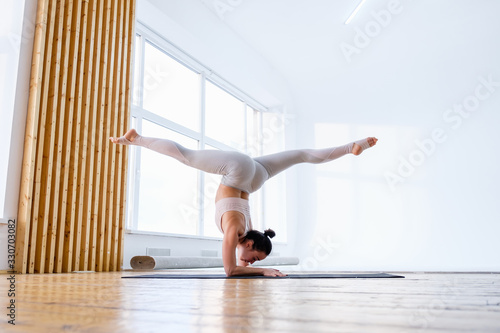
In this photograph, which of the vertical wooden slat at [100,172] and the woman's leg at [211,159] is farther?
the vertical wooden slat at [100,172]

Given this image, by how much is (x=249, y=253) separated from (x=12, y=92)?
2.37 m

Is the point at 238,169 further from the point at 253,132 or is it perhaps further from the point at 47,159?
the point at 253,132

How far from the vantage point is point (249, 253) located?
3.24 m

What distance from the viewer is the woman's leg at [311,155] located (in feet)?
10.4

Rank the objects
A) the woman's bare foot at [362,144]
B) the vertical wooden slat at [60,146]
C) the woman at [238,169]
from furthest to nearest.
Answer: the vertical wooden slat at [60,146] < the woman's bare foot at [362,144] < the woman at [238,169]

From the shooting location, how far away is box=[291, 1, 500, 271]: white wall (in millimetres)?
6738

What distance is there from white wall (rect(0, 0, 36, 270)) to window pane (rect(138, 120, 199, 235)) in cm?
185

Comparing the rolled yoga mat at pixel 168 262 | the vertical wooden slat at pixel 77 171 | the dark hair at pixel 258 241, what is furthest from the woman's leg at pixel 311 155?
the vertical wooden slat at pixel 77 171

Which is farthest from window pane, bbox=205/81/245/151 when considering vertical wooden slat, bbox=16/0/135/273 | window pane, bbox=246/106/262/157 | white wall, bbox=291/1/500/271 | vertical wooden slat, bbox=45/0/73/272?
vertical wooden slat, bbox=45/0/73/272

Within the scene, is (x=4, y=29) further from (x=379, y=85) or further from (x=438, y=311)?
(x=379, y=85)

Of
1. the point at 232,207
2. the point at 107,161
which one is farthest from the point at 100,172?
the point at 232,207

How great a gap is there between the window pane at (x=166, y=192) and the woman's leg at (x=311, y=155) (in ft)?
8.36

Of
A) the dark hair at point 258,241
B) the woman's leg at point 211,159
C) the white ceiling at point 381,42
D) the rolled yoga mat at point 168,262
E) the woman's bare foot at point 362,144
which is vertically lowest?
the rolled yoga mat at point 168,262

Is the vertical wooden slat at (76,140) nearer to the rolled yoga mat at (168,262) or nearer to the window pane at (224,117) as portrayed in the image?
the rolled yoga mat at (168,262)
